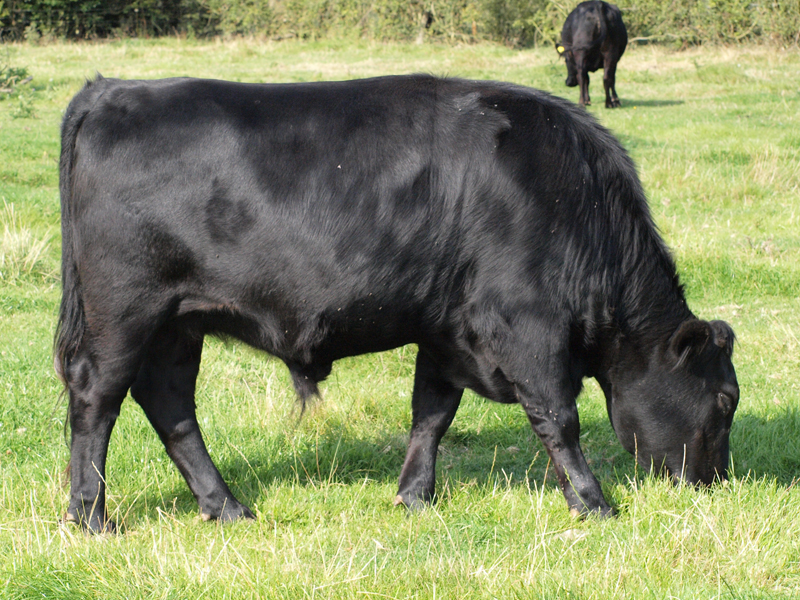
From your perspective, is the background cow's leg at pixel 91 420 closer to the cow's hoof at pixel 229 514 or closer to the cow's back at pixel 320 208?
the cow's back at pixel 320 208

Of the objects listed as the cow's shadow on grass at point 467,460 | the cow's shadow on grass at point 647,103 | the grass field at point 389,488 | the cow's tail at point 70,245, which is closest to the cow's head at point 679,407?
the grass field at point 389,488

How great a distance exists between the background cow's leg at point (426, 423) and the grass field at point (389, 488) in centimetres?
14

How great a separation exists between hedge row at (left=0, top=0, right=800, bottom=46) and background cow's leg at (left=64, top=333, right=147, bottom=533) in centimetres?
2317

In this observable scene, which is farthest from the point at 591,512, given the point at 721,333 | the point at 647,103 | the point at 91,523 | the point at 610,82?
the point at 647,103

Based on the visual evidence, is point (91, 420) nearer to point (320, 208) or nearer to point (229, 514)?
point (229, 514)

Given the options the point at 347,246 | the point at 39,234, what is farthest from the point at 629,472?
the point at 39,234

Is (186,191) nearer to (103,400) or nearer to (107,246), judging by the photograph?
(107,246)

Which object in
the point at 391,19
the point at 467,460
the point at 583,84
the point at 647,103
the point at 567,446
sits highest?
the point at 391,19

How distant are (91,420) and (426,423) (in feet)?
5.04

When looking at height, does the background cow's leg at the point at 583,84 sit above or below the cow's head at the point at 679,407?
above

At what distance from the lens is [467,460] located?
4.52 meters

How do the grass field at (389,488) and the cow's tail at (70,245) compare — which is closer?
the grass field at (389,488)

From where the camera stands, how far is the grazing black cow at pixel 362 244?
3.24 m

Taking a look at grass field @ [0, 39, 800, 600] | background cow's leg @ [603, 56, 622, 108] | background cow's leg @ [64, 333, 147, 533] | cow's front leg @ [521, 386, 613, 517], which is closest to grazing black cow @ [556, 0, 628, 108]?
background cow's leg @ [603, 56, 622, 108]
